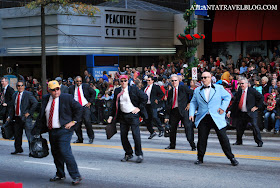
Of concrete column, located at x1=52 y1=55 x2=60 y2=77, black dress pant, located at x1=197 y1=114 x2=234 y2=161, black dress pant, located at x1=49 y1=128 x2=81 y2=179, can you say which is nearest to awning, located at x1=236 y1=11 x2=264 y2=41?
concrete column, located at x1=52 y1=55 x2=60 y2=77

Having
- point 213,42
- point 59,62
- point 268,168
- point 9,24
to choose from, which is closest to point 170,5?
point 213,42

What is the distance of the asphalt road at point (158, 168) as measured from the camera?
9188 millimetres

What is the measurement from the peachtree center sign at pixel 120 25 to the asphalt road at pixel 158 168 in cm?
1867

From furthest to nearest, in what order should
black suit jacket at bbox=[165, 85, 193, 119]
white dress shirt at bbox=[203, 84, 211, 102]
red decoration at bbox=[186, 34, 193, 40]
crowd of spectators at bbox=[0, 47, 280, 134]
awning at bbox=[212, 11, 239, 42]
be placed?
awning at bbox=[212, 11, 239, 42] < red decoration at bbox=[186, 34, 193, 40] < crowd of spectators at bbox=[0, 47, 280, 134] < black suit jacket at bbox=[165, 85, 193, 119] < white dress shirt at bbox=[203, 84, 211, 102]

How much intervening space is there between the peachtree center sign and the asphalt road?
61.3 ft

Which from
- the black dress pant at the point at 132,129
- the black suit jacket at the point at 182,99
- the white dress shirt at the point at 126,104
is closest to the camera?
the black dress pant at the point at 132,129

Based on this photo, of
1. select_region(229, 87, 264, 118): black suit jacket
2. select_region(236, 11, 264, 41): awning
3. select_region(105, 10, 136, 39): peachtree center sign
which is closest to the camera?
select_region(229, 87, 264, 118): black suit jacket

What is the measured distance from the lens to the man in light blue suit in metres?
10.6

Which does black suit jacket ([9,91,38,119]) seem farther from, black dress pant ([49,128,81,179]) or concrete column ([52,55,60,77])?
concrete column ([52,55,60,77])

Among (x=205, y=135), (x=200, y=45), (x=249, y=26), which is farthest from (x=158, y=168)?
(x=200, y=45)

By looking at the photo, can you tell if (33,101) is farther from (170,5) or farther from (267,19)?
(170,5)

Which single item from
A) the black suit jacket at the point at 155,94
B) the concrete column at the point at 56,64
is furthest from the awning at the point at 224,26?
the black suit jacket at the point at 155,94

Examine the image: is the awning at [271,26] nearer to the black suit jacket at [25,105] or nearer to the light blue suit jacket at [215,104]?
the black suit jacket at [25,105]

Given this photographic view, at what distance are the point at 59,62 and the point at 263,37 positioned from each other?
1291 cm
